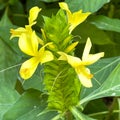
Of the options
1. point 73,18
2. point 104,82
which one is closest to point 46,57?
point 73,18

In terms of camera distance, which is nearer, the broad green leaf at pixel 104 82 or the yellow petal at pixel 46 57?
the yellow petal at pixel 46 57

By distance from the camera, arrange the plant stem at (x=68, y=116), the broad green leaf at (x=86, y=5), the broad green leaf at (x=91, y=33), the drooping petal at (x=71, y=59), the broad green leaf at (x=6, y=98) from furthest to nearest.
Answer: the broad green leaf at (x=91, y=33) → the broad green leaf at (x=86, y=5) → the broad green leaf at (x=6, y=98) → the plant stem at (x=68, y=116) → the drooping petal at (x=71, y=59)

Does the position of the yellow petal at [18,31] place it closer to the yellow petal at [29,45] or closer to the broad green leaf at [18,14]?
the yellow petal at [29,45]

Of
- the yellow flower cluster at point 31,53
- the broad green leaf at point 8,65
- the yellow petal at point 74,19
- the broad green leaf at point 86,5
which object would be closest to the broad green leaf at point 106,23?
the broad green leaf at point 86,5

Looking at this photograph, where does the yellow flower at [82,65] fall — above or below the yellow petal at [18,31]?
below

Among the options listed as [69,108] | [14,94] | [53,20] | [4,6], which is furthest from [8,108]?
[4,6]

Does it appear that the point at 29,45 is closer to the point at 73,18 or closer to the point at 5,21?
the point at 73,18
